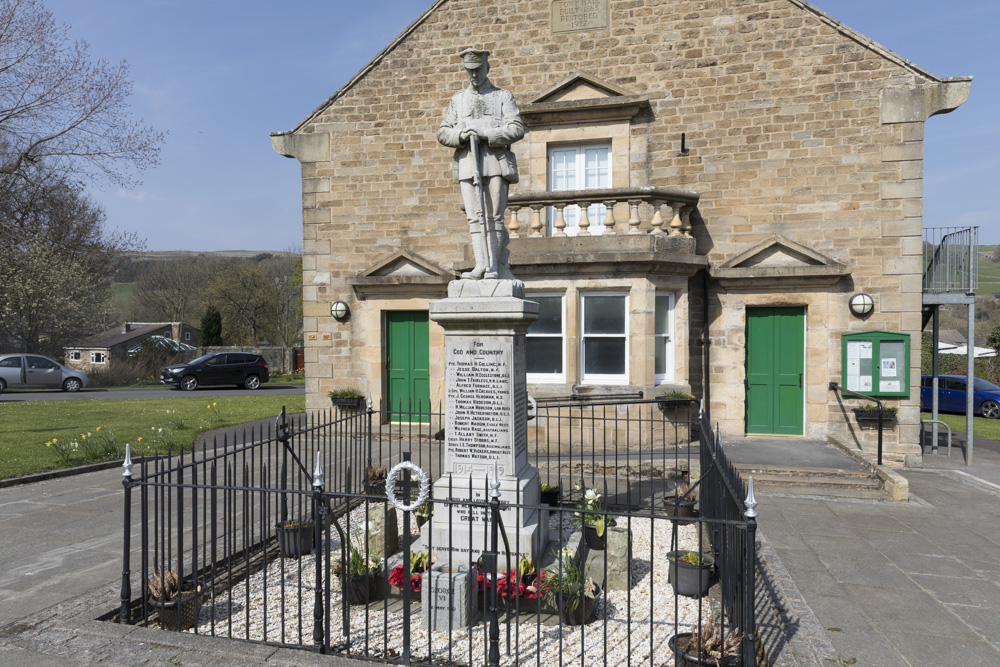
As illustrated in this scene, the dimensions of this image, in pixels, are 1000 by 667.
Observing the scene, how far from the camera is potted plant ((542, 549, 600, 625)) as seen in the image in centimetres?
467

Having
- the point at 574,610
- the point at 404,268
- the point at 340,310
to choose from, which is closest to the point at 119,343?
the point at 340,310

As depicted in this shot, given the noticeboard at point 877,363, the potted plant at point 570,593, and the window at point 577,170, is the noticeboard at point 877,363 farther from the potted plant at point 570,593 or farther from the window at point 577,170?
the potted plant at point 570,593

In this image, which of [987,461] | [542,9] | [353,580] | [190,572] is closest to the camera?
[353,580]

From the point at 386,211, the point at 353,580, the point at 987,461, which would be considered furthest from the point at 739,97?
the point at 353,580

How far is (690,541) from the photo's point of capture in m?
6.70

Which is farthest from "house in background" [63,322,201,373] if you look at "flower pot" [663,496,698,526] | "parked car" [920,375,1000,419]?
"parked car" [920,375,1000,419]

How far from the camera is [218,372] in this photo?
1027 inches

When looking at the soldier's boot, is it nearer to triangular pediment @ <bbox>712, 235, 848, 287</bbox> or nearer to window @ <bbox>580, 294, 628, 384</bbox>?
window @ <bbox>580, 294, 628, 384</bbox>

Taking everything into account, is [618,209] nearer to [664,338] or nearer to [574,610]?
[664,338]

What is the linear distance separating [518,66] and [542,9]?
1089 millimetres

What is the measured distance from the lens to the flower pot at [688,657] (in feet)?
12.5

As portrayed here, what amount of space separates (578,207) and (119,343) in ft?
139

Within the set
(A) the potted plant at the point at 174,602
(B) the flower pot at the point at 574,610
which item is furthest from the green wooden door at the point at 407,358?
(B) the flower pot at the point at 574,610

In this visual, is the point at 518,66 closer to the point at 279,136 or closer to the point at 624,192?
the point at 624,192
